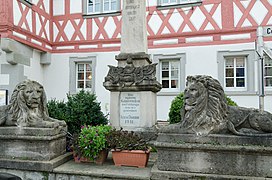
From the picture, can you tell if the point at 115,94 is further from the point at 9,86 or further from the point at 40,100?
the point at 9,86

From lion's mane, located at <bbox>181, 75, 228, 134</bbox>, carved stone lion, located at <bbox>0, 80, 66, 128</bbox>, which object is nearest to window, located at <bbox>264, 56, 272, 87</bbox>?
lion's mane, located at <bbox>181, 75, 228, 134</bbox>

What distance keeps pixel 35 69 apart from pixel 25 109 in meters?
7.06

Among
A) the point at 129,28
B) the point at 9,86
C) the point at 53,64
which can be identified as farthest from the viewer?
the point at 53,64

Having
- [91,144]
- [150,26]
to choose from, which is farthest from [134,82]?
[150,26]

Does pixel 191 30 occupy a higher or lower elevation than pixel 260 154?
higher

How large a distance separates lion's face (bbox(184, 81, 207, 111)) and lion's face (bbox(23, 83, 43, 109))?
208cm

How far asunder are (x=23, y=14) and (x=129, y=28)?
5494 millimetres

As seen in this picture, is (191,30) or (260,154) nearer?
(260,154)

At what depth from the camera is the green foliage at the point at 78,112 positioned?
17.4 feet

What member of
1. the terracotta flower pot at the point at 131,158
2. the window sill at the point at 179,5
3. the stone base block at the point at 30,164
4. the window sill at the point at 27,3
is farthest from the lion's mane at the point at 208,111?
the window sill at the point at 27,3

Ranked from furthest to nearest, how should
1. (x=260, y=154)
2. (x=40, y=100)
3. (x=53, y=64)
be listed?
(x=53, y=64)
(x=40, y=100)
(x=260, y=154)

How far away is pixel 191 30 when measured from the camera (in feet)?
30.8

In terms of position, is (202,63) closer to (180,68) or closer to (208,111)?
(180,68)

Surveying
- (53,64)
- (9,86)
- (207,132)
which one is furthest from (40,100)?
(53,64)
